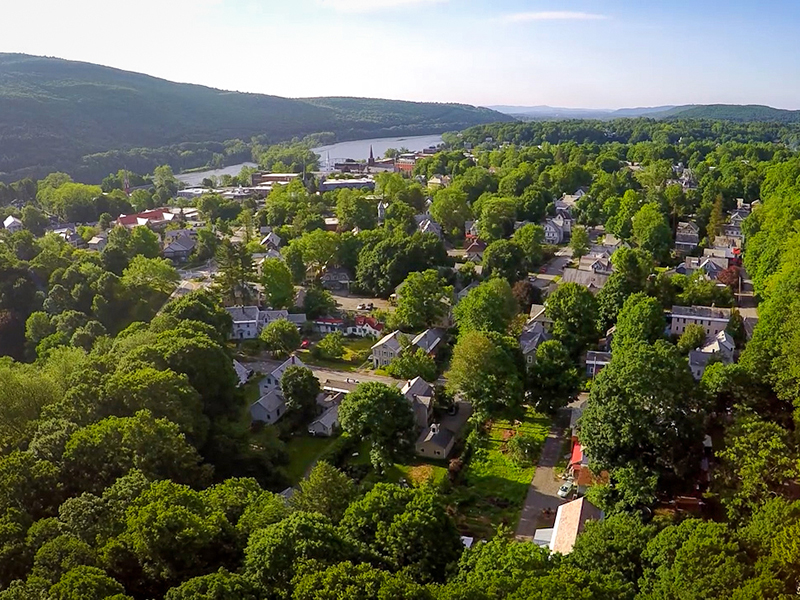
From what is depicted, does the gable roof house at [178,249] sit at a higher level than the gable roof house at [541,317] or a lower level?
lower

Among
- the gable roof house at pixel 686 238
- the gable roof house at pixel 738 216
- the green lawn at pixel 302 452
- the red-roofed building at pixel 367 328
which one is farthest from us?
the gable roof house at pixel 738 216

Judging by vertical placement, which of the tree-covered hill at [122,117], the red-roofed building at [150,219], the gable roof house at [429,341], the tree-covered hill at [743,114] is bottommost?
the gable roof house at [429,341]

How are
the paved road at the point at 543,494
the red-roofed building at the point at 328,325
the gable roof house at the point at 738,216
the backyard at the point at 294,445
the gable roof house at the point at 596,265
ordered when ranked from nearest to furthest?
1. the paved road at the point at 543,494
2. the backyard at the point at 294,445
3. the red-roofed building at the point at 328,325
4. the gable roof house at the point at 596,265
5. the gable roof house at the point at 738,216

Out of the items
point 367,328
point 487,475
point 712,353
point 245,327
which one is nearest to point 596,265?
point 712,353

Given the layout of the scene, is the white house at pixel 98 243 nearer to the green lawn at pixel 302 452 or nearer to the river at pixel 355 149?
the green lawn at pixel 302 452

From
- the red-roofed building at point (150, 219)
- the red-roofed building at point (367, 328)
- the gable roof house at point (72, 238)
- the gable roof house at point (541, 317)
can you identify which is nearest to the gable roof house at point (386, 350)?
the red-roofed building at point (367, 328)

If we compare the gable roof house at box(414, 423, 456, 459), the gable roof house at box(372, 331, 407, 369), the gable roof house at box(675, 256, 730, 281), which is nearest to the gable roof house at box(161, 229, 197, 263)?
the gable roof house at box(372, 331, 407, 369)

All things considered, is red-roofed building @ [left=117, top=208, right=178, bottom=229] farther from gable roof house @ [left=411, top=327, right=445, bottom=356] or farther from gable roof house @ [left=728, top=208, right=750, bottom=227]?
gable roof house @ [left=728, top=208, right=750, bottom=227]
